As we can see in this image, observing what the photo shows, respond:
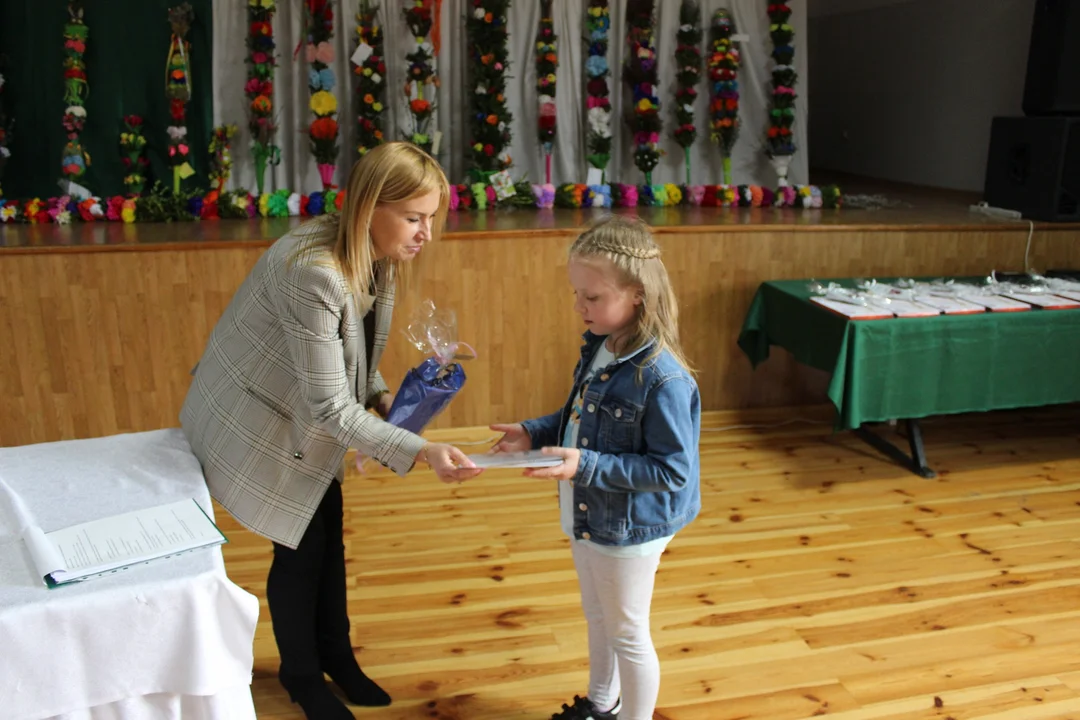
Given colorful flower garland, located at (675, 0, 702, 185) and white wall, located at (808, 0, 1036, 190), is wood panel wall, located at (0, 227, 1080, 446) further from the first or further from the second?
white wall, located at (808, 0, 1036, 190)

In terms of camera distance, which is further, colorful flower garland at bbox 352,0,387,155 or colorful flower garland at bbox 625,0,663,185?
colorful flower garland at bbox 625,0,663,185

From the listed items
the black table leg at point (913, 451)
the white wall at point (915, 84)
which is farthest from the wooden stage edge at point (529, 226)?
the white wall at point (915, 84)

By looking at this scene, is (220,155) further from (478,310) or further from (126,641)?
(126,641)

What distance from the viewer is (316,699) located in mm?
2072

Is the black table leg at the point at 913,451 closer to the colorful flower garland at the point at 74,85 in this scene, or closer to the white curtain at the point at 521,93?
the white curtain at the point at 521,93

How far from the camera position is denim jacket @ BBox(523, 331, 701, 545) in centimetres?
166

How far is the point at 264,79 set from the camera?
15.2 ft

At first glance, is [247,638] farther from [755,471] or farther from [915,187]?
[915,187]

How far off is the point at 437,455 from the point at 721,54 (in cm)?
413

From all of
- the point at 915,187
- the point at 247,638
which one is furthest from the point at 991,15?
the point at 247,638

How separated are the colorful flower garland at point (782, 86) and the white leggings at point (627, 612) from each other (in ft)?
12.6

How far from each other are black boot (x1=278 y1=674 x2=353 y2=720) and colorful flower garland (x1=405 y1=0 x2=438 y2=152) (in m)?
3.17

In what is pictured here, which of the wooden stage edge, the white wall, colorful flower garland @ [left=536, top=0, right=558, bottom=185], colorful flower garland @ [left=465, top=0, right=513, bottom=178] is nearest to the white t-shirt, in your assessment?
the wooden stage edge

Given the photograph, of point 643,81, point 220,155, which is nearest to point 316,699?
point 220,155
